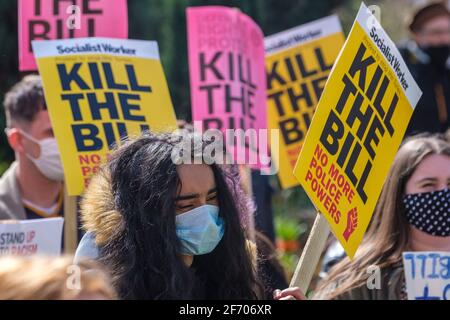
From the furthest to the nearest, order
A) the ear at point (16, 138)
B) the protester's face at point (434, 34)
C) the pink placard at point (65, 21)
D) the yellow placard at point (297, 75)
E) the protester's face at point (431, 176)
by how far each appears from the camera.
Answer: the protester's face at point (434, 34) → the yellow placard at point (297, 75) → the ear at point (16, 138) → the pink placard at point (65, 21) → the protester's face at point (431, 176)

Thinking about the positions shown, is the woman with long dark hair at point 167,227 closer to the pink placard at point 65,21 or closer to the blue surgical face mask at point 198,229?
the blue surgical face mask at point 198,229

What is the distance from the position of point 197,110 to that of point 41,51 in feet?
3.43

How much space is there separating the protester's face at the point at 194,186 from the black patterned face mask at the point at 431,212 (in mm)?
1090

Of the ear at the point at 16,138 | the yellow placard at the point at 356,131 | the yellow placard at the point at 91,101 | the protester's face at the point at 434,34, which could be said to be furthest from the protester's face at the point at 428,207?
the protester's face at the point at 434,34

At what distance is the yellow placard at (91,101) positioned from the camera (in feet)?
14.3

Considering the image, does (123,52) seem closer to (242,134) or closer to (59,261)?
(242,134)

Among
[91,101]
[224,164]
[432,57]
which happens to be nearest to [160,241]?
[224,164]

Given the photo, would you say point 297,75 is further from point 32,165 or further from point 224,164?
point 224,164

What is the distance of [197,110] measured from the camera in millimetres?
5250

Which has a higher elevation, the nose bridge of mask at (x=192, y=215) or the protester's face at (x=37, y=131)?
the protester's face at (x=37, y=131)

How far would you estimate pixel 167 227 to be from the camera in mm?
3115

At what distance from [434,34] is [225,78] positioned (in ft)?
5.84

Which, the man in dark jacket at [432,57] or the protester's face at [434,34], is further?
the protester's face at [434,34]
